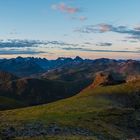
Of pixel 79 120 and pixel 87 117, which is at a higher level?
pixel 79 120

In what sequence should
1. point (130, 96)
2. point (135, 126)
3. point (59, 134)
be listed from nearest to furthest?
point (59, 134), point (135, 126), point (130, 96)

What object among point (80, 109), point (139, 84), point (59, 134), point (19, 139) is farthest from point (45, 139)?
point (139, 84)

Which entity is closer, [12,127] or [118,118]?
[12,127]

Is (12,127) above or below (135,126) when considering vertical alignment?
above

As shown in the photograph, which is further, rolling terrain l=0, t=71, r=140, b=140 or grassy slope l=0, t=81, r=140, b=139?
grassy slope l=0, t=81, r=140, b=139

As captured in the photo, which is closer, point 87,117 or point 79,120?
point 79,120

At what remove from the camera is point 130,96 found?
141 metres

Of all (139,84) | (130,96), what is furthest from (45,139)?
(139,84)

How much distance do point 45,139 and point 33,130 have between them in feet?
25.9

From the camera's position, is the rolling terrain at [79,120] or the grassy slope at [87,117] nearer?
the rolling terrain at [79,120]

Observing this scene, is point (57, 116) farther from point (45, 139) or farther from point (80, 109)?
point (45, 139)

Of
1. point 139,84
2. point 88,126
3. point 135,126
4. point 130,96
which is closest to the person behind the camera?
point 88,126

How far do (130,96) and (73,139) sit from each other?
91962 millimetres

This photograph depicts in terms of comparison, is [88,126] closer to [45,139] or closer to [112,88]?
[45,139]
